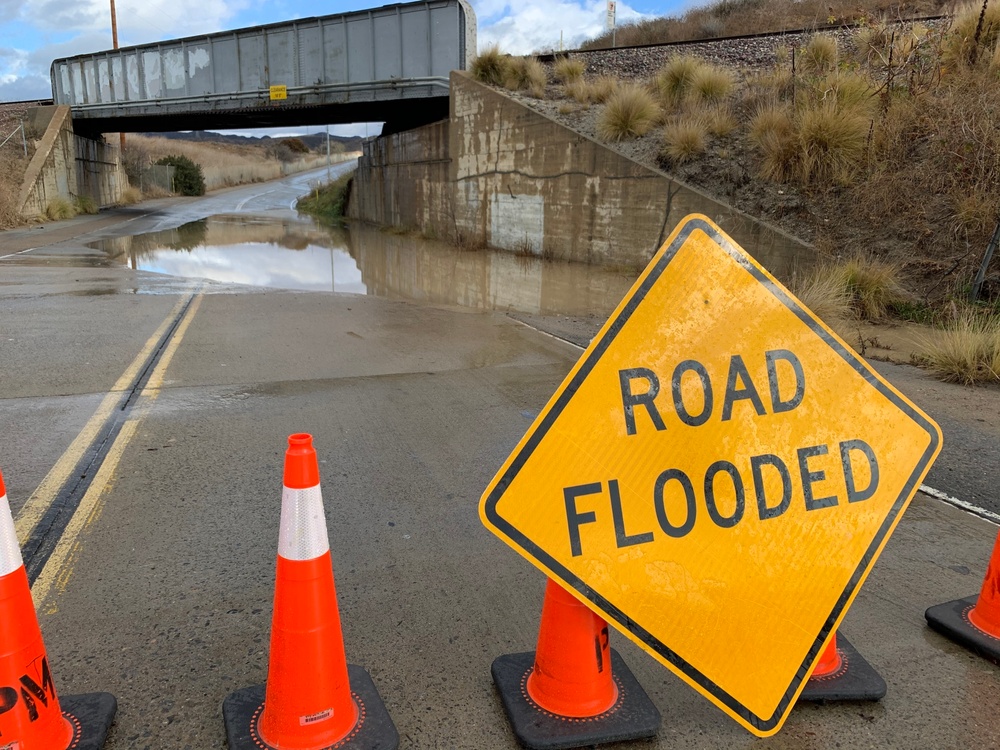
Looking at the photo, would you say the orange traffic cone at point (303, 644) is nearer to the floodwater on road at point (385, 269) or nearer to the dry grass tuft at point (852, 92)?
the floodwater on road at point (385, 269)

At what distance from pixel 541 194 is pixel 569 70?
4.87m

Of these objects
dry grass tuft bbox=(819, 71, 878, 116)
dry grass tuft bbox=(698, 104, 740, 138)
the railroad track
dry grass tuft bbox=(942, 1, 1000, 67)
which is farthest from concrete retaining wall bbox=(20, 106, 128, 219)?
dry grass tuft bbox=(942, 1, 1000, 67)

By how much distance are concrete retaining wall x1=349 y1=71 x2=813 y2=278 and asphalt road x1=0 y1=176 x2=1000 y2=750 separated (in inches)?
278

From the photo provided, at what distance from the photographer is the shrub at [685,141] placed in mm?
13758

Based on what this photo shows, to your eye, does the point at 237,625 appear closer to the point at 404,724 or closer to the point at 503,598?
the point at 404,724

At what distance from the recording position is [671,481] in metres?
2.17

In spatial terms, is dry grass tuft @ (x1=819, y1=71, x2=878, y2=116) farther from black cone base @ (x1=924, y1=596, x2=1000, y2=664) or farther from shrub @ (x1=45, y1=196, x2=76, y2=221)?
shrub @ (x1=45, y1=196, x2=76, y2=221)

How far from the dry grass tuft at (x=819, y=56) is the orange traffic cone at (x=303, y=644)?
1504 centimetres

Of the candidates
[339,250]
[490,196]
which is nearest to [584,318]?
[490,196]

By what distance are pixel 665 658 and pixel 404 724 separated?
2.97ft

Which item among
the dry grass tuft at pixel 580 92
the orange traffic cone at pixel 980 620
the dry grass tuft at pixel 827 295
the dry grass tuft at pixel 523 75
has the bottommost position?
the orange traffic cone at pixel 980 620

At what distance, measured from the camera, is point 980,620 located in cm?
287

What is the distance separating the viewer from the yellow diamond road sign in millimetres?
2127

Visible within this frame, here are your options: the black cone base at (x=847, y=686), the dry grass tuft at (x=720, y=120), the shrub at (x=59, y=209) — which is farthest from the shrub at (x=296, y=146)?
the black cone base at (x=847, y=686)
